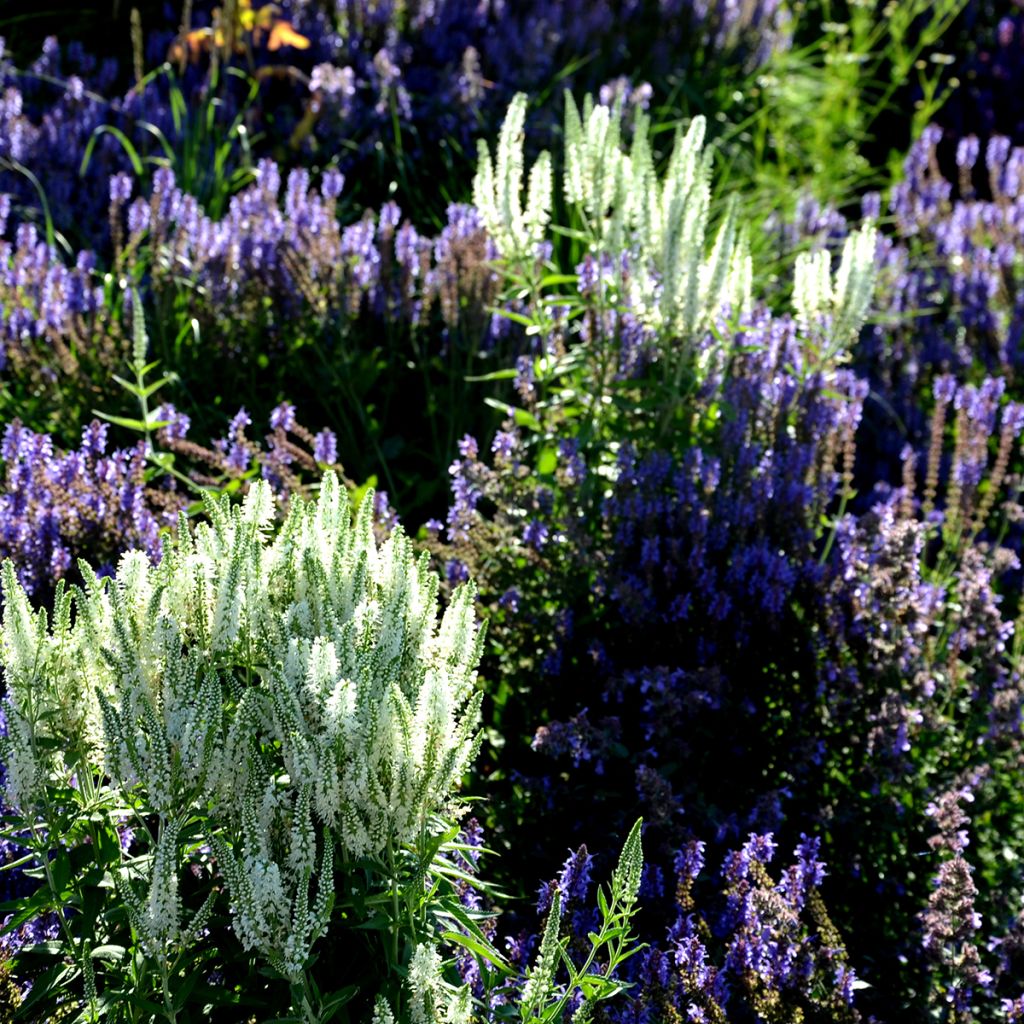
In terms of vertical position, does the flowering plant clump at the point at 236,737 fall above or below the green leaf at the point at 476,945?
above

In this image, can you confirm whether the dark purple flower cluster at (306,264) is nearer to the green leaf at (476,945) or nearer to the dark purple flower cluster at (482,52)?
the dark purple flower cluster at (482,52)

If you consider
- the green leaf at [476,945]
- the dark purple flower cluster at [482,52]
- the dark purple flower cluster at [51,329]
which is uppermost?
the dark purple flower cluster at [482,52]

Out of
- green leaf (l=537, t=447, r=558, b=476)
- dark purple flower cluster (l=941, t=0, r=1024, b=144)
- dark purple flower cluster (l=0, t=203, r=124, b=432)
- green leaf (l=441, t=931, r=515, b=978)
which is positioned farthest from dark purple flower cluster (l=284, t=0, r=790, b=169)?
green leaf (l=441, t=931, r=515, b=978)

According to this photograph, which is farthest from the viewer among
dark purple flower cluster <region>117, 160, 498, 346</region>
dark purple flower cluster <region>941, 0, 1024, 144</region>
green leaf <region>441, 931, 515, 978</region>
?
dark purple flower cluster <region>941, 0, 1024, 144</region>

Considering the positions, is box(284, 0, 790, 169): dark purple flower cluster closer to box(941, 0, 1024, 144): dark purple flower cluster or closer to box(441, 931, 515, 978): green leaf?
box(941, 0, 1024, 144): dark purple flower cluster

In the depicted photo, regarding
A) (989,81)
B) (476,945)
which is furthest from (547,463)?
(989,81)

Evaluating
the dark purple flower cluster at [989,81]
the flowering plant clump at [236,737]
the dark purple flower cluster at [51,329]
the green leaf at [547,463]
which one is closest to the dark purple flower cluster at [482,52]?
the dark purple flower cluster at [989,81]

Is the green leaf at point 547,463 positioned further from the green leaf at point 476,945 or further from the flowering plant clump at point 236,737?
the green leaf at point 476,945

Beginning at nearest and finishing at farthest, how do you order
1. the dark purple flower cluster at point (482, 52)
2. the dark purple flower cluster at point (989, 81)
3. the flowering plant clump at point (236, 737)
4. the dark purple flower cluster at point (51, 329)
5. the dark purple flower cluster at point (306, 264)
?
the flowering plant clump at point (236, 737) → the dark purple flower cluster at point (51, 329) → the dark purple flower cluster at point (306, 264) → the dark purple flower cluster at point (482, 52) → the dark purple flower cluster at point (989, 81)

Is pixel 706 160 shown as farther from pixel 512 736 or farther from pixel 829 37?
pixel 829 37

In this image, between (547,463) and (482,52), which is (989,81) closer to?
(482,52)

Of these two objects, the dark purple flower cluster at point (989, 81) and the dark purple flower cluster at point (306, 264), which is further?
the dark purple flower cluster at point (989, 81)

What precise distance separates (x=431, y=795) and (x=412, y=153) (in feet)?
15.6

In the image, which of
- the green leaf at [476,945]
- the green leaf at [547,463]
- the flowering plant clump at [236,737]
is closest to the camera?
the flowering plant clump at [236,737]
